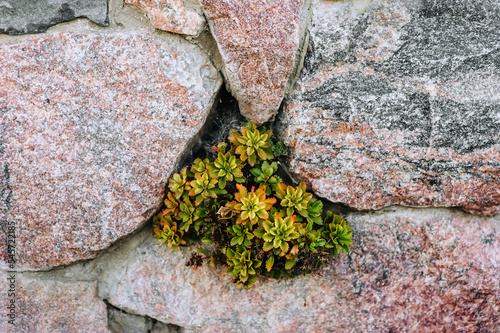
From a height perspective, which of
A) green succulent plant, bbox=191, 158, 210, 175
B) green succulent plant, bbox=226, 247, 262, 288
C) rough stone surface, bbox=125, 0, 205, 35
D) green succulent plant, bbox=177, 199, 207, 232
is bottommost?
green succulent plant, bbox=226, 247, 262, 288

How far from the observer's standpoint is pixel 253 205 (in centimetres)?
163

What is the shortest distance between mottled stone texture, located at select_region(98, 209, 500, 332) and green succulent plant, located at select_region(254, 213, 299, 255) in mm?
310

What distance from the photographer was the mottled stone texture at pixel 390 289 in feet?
5.88

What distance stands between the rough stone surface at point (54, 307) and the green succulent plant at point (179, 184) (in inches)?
27.9

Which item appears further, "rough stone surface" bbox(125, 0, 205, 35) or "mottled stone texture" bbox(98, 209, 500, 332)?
"mottled stone texture" bbox(98, 209, 500, 332)

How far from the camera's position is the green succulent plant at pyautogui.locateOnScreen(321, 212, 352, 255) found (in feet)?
5.58

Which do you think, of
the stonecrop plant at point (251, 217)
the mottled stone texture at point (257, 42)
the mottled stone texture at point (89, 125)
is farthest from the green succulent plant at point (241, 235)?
the mottled stone texture at point (257, 42)

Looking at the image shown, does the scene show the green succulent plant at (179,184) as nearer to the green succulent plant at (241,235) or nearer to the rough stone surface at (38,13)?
the green succulent plant at (241,235)

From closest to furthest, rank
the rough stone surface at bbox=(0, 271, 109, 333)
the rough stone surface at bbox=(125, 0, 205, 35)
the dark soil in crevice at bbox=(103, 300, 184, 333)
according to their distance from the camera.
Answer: the rough stone surface at bbox=(125, 0, 205, 35) → the rough stone surface at bbox=(0, 271, 109, 333) → the dark soil in crevice at bbox=(103, 300, 184, 333)

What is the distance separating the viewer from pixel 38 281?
181 centimetres

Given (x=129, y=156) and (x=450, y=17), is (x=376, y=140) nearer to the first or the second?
(x=450, y=17)

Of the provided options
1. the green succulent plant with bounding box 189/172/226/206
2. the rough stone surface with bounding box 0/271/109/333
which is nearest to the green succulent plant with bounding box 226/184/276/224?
the green succulent plant with bounding box 189/172/226/206

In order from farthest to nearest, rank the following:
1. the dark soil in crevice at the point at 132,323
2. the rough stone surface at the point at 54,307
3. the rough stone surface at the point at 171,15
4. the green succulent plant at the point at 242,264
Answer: the dark soil in crevice at the point at 132,323, the rough stone surface at the point at 54,307, the green succulent plant at the point at 242,264, the rough stone surface at the point at 171,15

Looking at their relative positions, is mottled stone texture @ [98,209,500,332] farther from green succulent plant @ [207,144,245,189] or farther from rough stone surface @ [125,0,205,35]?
rough stone surface @ [125,0,205,35]
